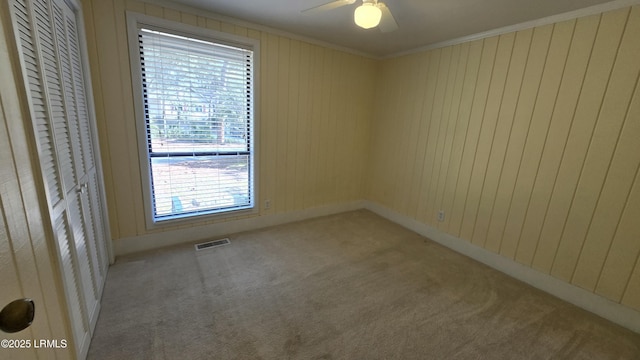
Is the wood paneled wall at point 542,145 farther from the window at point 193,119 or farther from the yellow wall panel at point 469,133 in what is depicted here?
the window at point 193,119

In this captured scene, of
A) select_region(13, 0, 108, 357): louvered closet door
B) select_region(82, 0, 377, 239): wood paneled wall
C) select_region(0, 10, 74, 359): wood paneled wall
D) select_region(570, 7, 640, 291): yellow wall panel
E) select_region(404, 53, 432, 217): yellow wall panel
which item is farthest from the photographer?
select_region(404, 53, 432, 217): yellow wall panel

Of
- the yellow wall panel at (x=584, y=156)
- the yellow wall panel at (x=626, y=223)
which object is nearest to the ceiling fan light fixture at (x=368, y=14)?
the yellow wall panel at (x=584, y=156)

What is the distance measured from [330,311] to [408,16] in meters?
2.52

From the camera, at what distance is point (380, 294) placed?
2.12 metres

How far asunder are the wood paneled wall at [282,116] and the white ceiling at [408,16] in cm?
26

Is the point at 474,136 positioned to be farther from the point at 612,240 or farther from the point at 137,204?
the point at 137,204

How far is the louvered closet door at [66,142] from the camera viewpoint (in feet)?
3.64

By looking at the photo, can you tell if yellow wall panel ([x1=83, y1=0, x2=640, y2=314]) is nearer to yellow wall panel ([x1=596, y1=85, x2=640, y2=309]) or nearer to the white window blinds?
yellow wall panel ([x1=596, y1=85, x2=640, y2=309])

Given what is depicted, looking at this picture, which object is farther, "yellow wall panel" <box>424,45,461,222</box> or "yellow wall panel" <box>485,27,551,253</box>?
"yellow wall panel" <box>424,45,461,222</box>

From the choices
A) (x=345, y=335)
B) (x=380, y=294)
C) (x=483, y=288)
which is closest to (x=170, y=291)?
(x=345, y=335)

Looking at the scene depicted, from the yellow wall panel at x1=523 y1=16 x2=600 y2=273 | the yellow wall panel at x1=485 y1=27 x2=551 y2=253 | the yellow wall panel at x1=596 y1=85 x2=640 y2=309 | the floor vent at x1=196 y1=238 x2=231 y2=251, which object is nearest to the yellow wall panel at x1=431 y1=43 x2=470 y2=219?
the yellow wall panel at x1=485 y1=27 x2=551 y2=253

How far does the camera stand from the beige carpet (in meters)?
1.59

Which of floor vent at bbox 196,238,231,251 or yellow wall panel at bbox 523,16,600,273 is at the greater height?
yellow wall panel at bbox 523,16,600,273

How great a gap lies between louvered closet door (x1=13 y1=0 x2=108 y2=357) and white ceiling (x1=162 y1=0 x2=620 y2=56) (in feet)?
3.70
